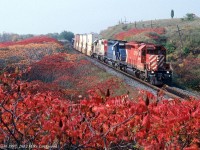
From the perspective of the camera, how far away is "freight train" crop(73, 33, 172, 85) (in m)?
26.3

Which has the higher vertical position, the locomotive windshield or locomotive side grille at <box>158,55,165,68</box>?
the locomotive windshield

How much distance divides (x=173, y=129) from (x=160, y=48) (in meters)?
20.3

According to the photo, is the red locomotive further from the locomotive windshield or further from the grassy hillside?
the grassy hillside

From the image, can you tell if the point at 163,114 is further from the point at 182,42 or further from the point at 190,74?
the point at 182,42

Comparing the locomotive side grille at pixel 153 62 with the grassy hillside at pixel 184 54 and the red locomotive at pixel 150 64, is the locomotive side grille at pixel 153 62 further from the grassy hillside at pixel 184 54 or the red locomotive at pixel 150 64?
the grassy hillside at pixel 184 54

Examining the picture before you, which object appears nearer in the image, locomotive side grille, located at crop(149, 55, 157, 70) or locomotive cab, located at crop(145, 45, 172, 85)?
locomotive cab, located at crop(145, 45, 172, 85)

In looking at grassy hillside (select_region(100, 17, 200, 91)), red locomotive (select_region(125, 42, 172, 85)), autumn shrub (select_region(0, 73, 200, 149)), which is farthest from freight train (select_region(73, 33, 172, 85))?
autumn shrub (select_region(0, 73, 200, 149))

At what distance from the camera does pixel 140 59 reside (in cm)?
2827

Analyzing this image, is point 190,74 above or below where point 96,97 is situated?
below

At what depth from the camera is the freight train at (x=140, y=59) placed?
26266 millimetres

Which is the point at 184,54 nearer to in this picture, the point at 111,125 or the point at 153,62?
the point at 153,62

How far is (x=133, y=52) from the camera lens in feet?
102

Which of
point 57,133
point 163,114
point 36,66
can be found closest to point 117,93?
point 36,66

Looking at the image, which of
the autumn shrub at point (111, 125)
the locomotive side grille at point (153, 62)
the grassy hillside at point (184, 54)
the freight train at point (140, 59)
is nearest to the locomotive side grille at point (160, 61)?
the freight train at point (140, 59)
